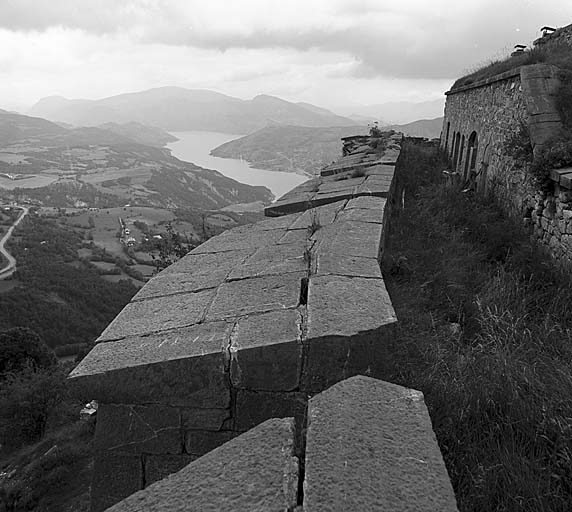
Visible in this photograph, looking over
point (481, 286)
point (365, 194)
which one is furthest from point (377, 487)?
point (365, 194)

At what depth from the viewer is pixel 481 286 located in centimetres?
360

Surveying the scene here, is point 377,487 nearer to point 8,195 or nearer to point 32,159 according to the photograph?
point 8,195

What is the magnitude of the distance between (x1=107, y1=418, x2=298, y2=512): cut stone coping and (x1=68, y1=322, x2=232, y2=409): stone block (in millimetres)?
463

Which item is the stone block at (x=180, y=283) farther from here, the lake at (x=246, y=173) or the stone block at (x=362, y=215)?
the lake at (x=246, y=173)

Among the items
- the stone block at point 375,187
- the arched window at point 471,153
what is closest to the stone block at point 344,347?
the stone block at point 375,187

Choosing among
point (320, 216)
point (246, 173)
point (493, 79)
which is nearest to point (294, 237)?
point (320, 216)

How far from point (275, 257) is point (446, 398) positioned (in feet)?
4.31

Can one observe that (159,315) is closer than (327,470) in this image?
No

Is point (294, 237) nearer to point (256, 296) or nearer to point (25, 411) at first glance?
point (256, 296)

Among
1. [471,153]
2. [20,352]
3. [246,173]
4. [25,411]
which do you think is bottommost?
[20,352]

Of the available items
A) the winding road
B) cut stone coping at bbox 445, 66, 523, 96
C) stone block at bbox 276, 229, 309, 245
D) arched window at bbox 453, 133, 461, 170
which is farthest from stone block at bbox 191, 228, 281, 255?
the winding road

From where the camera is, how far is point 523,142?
5727mm

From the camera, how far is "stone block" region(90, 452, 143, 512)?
1.82 meters

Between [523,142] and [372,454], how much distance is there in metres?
5.62
